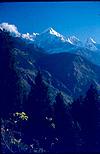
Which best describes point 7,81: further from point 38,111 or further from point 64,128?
point 64,128

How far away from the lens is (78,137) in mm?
9375

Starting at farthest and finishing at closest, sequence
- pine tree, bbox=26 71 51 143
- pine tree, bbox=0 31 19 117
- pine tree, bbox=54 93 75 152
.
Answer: pine tree, bbox=26 71 51 143, pine tree, bbox=54 93 75 152, pine tree, bbox=0 31 19 117

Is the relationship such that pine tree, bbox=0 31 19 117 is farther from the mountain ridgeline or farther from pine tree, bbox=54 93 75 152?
pine tree, bbox=54 93 75 152

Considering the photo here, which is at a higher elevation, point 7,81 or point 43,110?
point 7,81

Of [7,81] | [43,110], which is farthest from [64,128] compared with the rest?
[7,81]

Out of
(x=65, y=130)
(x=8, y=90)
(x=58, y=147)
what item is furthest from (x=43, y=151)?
(x=8, y=90)

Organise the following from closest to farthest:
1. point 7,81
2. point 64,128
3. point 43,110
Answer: point 7,81 < point 64,128 < point 43,110

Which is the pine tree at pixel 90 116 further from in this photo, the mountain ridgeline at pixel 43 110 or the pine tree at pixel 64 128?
the pine tree at pixel 64 128

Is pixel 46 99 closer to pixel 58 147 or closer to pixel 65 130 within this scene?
pixel 65 130

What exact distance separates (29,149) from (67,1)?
3923 millimetres

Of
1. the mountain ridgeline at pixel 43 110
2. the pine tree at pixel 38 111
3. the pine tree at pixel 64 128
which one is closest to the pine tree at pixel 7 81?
the mountain ridgeline at pixel 43 110

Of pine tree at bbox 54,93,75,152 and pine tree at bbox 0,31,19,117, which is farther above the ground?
pine tree at bbox 0,31,19,117

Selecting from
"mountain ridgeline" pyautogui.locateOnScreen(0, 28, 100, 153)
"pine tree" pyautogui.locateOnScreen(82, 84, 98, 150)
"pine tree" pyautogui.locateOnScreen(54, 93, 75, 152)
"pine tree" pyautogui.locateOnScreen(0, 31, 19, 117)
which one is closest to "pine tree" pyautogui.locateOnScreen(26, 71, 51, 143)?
"mountain ridgeline" pyautogui.locateOnScreen(0, 28, 100, 153)

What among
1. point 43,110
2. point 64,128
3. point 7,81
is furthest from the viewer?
point 43,110
